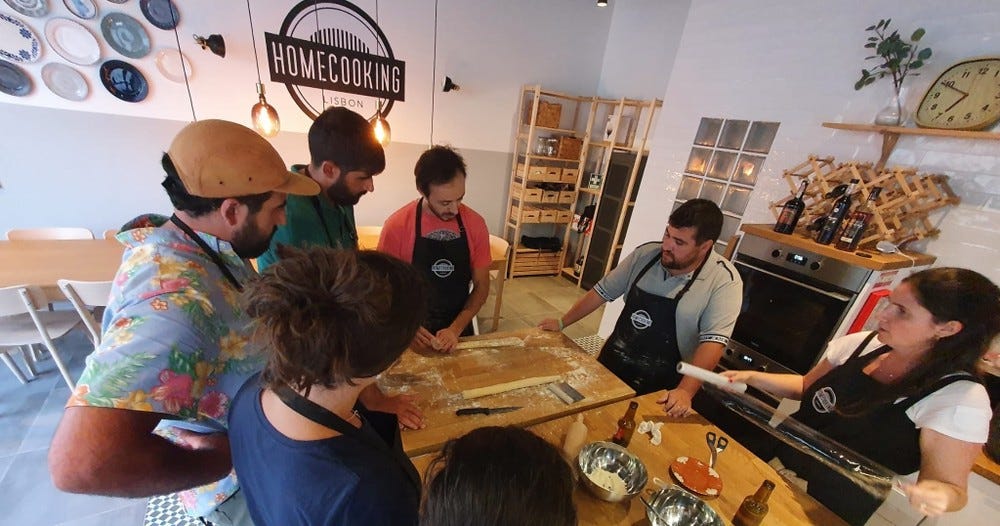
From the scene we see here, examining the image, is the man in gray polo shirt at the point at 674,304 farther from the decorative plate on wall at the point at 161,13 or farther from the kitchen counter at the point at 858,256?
the decorative plate on wall at the point at 161,13

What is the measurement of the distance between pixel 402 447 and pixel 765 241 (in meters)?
2.29

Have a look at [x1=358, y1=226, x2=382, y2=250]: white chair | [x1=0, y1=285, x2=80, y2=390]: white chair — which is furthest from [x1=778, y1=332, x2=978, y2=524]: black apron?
[x1=0, y1=285, x2=80, y2=390]: white chair

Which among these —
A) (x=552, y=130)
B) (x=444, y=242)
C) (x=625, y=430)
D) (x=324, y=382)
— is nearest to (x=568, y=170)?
(x=552, y=130)

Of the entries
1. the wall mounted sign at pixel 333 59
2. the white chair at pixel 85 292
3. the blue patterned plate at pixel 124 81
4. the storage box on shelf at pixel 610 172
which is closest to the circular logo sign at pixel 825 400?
the storage box on shelf at pixel 610 172

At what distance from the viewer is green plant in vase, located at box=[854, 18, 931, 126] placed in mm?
1848

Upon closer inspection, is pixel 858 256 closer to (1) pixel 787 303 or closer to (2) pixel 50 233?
(1) pixel 787 303

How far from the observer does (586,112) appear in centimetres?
476

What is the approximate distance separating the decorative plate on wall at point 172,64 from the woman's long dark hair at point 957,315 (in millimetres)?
4607

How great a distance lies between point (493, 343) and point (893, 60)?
2516mm

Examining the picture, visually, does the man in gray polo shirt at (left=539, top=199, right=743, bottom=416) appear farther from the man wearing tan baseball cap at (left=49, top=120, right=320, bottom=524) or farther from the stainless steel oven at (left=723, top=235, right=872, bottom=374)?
the man wearing tan baseball cap at (left=49, top=120, right=320, bottom=524)

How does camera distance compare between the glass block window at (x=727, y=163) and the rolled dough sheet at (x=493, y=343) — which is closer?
the rolled dough sheet at (x=493, y=343)

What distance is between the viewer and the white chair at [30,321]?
185cm

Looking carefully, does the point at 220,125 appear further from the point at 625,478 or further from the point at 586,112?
the point at 586,112

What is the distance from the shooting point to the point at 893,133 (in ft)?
6.27
